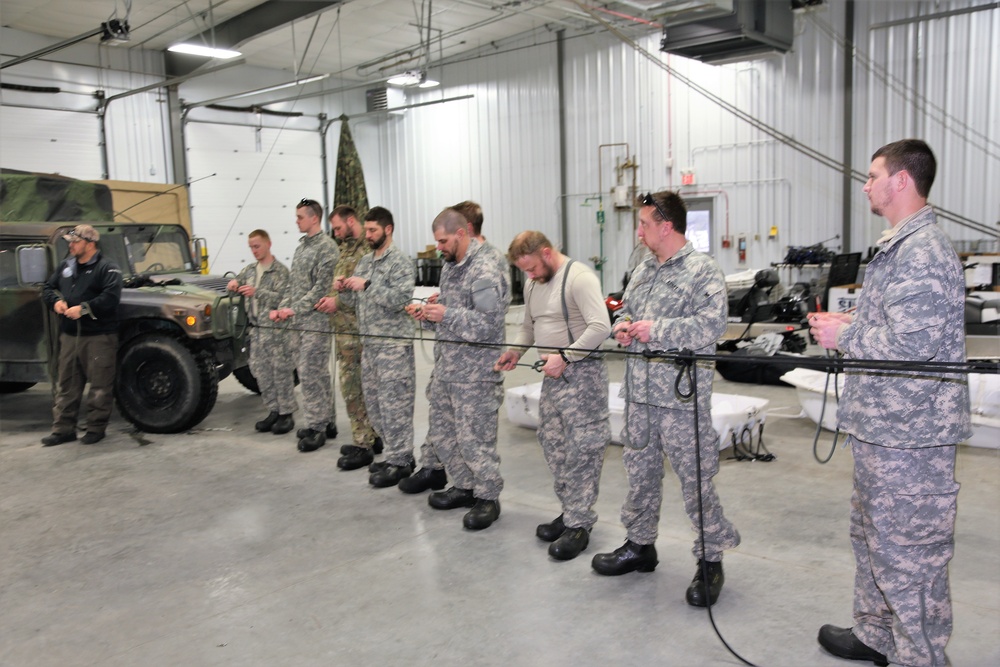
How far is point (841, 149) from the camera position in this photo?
11711 millimetres

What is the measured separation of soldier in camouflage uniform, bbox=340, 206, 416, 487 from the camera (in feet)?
15.9

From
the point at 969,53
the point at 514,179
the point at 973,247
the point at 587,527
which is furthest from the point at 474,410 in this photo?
the point at 514,179

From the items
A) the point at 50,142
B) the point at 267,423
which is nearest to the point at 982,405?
the point at 267,423

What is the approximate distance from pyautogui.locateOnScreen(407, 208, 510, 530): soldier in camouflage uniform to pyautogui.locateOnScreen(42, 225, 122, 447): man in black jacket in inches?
124

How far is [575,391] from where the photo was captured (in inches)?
147

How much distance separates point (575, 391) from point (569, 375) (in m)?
0.08

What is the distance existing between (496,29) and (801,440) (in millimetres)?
11052

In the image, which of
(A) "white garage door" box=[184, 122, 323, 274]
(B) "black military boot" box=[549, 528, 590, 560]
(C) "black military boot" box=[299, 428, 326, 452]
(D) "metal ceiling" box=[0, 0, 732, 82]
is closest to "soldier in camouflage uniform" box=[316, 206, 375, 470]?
(C) "black military boot" box=[299, 428, 326, 452]

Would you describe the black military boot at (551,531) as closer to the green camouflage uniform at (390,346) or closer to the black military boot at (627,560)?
the black military boot at (627,560)

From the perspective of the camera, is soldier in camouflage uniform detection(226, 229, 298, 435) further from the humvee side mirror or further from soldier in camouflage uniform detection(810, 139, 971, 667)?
soldier in camouflage uniform detection(810, 139, 971, 667)

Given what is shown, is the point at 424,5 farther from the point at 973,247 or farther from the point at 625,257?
the point at 973,247

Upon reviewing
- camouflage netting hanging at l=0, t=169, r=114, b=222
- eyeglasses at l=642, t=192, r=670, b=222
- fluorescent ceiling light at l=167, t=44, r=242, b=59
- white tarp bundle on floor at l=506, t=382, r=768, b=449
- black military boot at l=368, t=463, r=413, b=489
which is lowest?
black military boot at l=368, t=463, r=413, b=489

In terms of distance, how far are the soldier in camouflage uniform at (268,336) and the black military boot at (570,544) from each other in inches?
126

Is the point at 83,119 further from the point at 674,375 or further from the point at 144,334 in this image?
the point at 674,375
